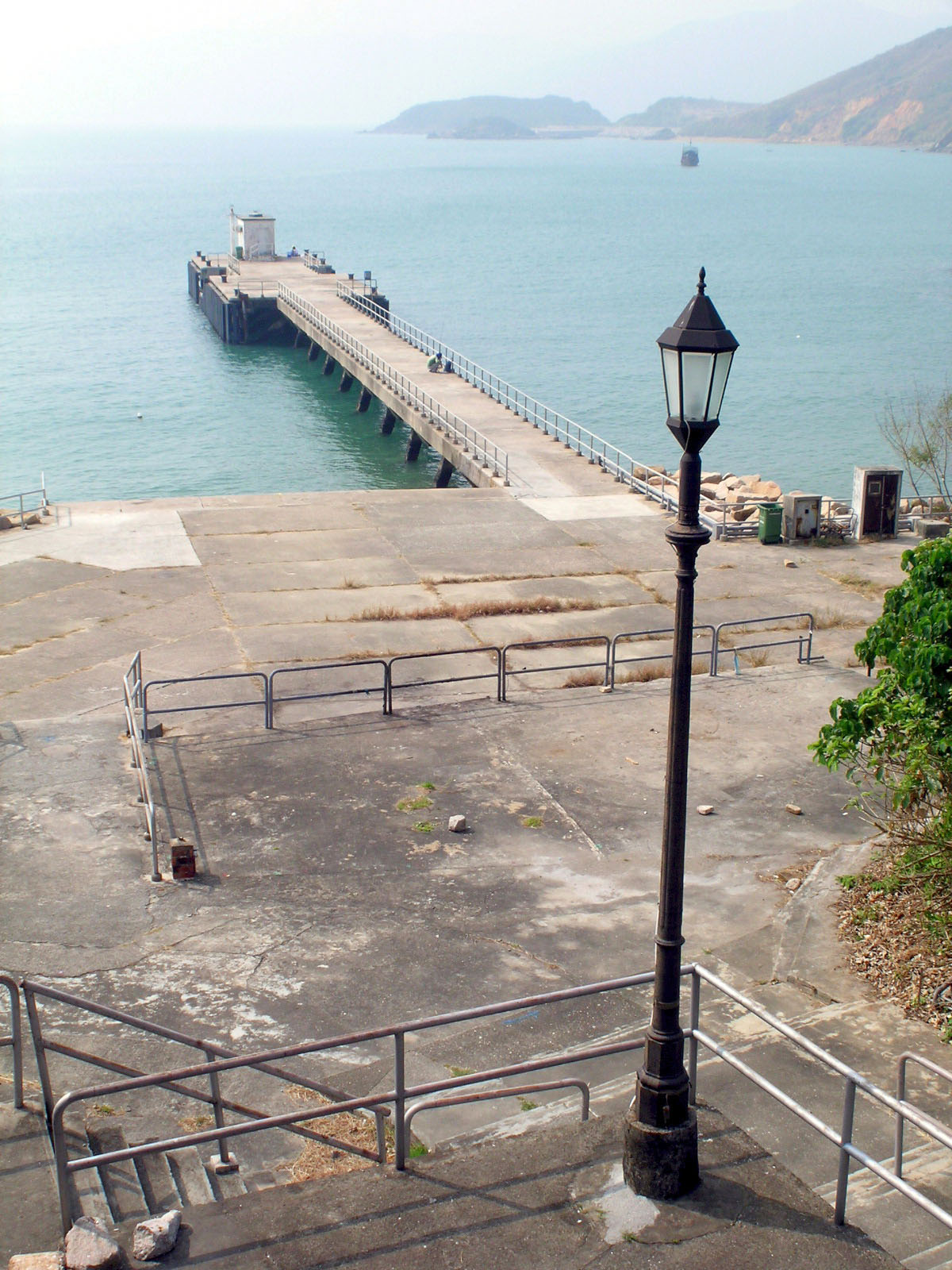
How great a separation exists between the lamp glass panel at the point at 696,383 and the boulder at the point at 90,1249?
499 centimetres

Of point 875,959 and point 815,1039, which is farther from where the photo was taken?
point 875,959

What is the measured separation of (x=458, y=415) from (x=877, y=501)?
15.7m

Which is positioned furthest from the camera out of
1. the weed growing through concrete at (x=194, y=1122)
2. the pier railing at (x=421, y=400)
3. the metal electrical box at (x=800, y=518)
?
the pier railing at (x=421, y=400)

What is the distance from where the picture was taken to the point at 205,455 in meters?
53.9

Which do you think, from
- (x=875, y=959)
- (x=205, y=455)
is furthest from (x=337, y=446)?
(x=875, y=959)

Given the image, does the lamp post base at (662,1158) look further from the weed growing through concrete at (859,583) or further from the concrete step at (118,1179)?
the weed growing through concrete at (859,583)

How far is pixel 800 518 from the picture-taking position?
1126 inches

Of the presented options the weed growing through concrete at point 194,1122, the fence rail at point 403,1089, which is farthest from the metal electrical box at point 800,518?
the weed growing through concrete at point 194,1122

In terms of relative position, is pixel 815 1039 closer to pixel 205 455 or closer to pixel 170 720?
pixel 170 720

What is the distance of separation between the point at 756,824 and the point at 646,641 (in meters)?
7.79

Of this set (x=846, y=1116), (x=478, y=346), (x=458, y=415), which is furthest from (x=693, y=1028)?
(x=478, y=346)

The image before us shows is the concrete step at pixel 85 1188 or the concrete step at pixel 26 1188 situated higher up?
the concrete step at pixel 26 1188

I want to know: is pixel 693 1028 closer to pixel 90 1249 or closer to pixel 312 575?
pixel 90 1249

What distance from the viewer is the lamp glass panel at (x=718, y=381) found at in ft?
21.9
